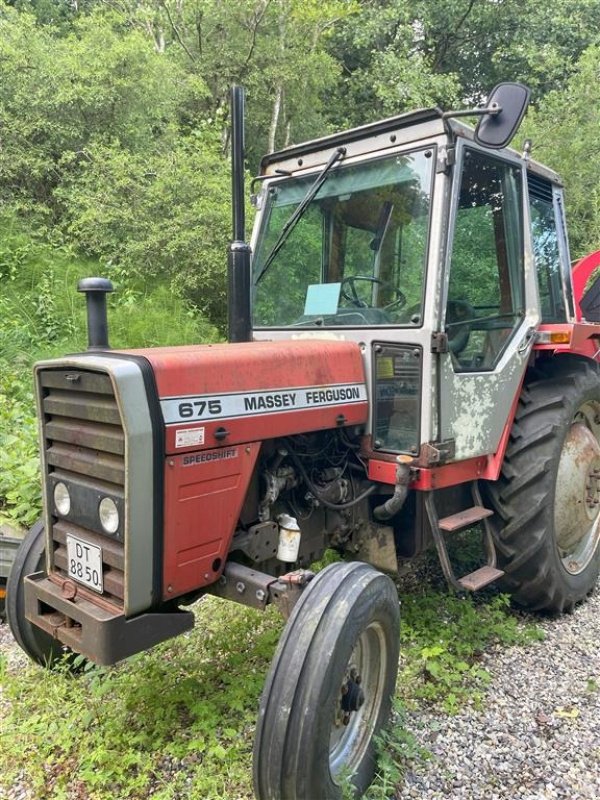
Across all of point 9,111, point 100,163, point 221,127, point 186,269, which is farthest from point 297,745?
point 221,127

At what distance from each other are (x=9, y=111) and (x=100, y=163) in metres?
1.33

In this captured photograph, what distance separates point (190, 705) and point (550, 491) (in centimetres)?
199

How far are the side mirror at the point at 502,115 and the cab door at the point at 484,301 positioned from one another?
252mm

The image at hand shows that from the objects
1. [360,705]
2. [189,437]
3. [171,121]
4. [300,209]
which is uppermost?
[171,121]

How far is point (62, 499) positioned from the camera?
7.57 ft

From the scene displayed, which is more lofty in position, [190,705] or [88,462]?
[88,462]

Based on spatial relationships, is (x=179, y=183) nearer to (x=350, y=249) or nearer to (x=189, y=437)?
(x=350, y=249)

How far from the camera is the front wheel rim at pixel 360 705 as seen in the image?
2.08m

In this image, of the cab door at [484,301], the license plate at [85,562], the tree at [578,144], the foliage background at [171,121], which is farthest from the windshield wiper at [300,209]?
the tree at [578,144]

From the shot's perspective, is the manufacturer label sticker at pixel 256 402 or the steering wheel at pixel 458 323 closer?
the manufacturer label sticker at pixel 256 402

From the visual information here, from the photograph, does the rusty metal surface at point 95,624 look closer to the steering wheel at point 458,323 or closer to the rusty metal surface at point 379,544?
the rusty metal surface at point 379,544

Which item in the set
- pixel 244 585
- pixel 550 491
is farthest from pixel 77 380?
pixel 550 491

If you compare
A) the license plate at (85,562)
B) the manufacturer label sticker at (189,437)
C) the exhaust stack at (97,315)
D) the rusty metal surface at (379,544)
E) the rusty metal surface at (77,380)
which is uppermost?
the exhaust stack at (97,315)

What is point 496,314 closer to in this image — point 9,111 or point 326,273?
point 326,273
